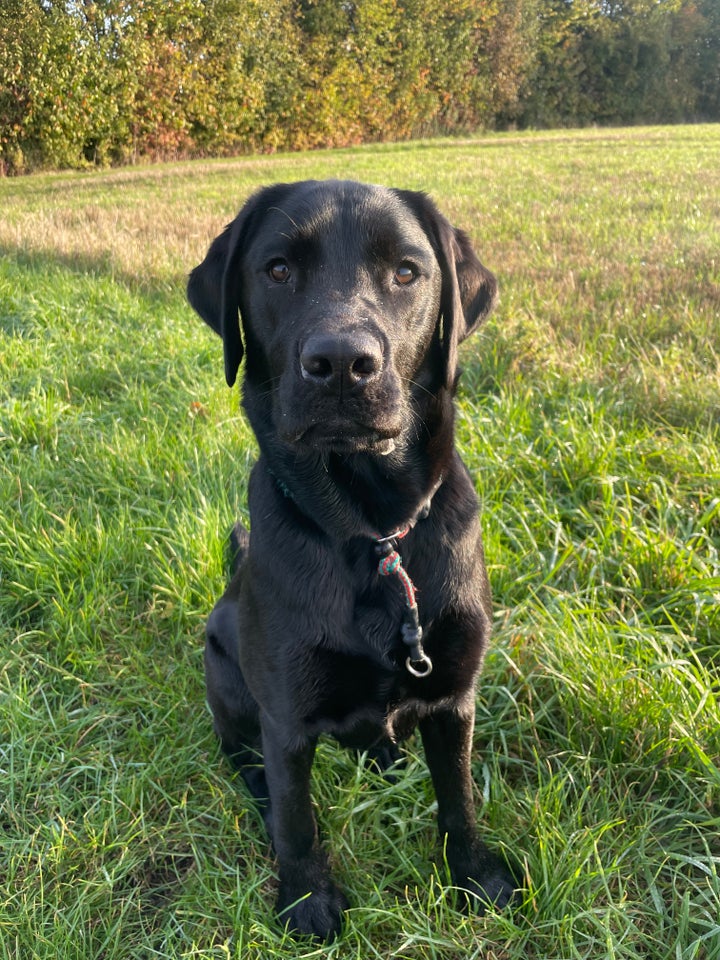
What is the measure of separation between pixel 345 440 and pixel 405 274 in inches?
17.9

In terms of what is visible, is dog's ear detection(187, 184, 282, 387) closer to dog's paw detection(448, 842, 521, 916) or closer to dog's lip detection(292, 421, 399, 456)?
dog's lip detection(292, 421, 399, 456)

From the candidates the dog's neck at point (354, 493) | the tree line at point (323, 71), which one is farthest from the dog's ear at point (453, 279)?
the tree line at point (323, 71)

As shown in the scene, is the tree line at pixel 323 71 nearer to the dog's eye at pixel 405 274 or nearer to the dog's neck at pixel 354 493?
the dog's eye at pixel 405 274

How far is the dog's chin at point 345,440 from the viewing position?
149 cm

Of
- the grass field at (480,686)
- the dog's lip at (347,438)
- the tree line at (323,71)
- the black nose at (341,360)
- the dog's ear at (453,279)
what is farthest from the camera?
the tree line at (323,71)

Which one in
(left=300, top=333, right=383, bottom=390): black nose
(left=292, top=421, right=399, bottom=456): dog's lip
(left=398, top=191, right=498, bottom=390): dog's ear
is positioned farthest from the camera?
(left=398, top=191, right=498, bottom=390): dog's ear

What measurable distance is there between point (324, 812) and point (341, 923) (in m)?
0.29

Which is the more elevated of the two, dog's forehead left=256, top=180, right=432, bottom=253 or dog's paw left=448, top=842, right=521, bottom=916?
dog's forehead left=256, top=180, right=432, bottom=253

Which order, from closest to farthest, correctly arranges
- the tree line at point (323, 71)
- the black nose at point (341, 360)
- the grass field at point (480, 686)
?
the black nose at point (341, 360) < the grass field at point (480, 686) < the tree line at point (323, 71)

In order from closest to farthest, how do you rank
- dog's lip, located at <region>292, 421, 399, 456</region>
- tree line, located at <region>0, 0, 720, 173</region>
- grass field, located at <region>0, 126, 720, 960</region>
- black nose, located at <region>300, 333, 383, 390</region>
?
black nose, located at <region>300, 333, 383, 390</region> < dog's lip, located at <region>292, 421, 399, 456</region> < grass field, located at <region>0, 126, 720, 960</region> < tree line, located at <region>0, 0, 720, 173</region>

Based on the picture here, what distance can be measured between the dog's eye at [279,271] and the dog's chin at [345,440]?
0.41 metres

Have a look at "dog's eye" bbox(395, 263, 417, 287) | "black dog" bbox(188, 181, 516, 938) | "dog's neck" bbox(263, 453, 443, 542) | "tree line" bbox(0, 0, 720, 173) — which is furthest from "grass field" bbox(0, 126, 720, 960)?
"tree line" bbox(0, 0, 720, 173)

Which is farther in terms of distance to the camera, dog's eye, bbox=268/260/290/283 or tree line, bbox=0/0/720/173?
tree line, bbox=0/0/720/173

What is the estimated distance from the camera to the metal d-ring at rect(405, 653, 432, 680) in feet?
4.99
